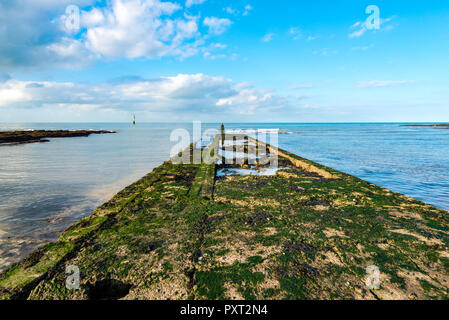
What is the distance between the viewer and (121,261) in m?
2.93

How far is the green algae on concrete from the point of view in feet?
8.02

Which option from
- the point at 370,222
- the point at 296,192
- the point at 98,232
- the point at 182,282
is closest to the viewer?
the point at 182,282

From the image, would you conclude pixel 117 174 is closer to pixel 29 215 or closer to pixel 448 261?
pixel 29 215

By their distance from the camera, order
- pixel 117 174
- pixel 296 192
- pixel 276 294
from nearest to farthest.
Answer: pixel 276 294, pixel 296 192, pixel 117 174

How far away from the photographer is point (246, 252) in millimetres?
3141

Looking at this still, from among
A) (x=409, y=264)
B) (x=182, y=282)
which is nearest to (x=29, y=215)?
(x=182, y=282)

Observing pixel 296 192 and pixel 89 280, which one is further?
pixel 296 192

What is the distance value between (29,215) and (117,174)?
15.5 ft

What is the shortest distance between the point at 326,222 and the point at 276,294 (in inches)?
88.1

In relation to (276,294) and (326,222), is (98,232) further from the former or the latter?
(326,222)

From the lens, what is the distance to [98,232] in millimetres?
3746

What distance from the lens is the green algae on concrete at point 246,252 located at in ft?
8.02
